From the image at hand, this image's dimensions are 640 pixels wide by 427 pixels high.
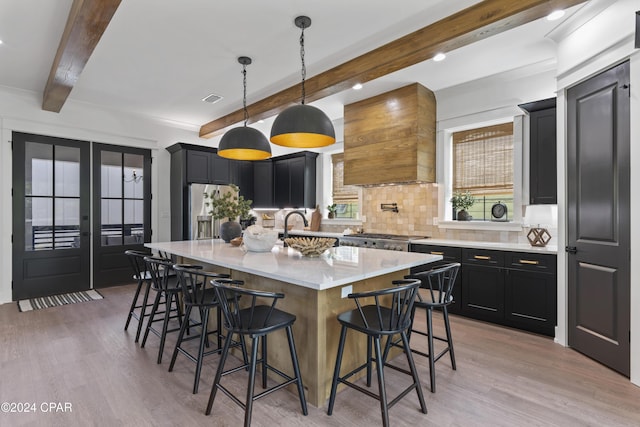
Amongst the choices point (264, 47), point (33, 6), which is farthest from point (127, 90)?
point (264, 47)

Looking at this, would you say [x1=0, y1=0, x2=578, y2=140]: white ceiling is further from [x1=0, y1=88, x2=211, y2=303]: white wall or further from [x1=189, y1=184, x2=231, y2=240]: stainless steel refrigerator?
[x1=189, y1=184, x2=231, y2=240]: stainless steel refrigerator

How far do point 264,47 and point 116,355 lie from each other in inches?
122

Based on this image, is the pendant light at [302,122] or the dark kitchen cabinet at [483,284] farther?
the dark kitchen cabinet at [483,284]

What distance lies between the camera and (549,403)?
2.18 metres

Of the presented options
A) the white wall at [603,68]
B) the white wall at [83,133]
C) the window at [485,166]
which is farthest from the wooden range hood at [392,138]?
the white wall at [83,133]

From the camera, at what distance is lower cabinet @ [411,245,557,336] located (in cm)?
331

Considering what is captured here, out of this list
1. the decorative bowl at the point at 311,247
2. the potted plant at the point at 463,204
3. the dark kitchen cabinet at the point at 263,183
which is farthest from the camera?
the dark kitchen cabinet at the point at 263,183

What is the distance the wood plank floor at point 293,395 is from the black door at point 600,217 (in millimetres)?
249

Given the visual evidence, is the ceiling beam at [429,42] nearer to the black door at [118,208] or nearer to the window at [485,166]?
the window at [485,166]

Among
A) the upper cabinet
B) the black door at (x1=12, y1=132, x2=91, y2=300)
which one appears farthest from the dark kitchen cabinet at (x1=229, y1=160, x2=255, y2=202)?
the upper cabinet

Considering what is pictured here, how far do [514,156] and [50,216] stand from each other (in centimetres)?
631

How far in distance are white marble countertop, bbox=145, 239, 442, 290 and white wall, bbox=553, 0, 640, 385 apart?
1423 mm

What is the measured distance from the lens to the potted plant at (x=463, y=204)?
4.49m

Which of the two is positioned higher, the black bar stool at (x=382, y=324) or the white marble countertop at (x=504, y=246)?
the white marble countertop at (x=504, y=246)
